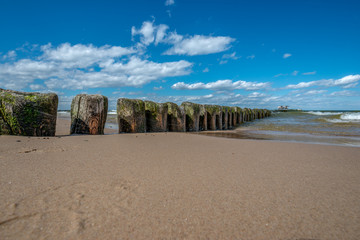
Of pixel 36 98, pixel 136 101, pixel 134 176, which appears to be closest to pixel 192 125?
pixel 136 101

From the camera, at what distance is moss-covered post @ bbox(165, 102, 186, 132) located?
23.1 ft

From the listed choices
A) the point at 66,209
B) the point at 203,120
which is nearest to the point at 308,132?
the point at 203,120

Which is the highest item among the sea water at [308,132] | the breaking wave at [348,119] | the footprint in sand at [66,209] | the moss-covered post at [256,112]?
the moss-covered post at [256,112]

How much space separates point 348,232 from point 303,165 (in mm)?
1429

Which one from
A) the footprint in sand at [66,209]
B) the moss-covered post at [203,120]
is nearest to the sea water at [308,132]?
the moss-covered post at [203,120]

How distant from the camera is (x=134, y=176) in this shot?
1736mm

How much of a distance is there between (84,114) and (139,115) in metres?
1.60

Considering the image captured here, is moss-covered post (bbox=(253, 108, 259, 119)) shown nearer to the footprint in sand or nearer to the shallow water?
the shallow water

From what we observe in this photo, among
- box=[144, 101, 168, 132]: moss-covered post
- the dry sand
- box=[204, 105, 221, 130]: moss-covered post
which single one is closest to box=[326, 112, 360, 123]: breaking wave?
box=[204, 105, 221, 130]: moss-covered post

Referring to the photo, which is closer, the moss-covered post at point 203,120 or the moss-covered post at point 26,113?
the moss-covered post at point 26,113

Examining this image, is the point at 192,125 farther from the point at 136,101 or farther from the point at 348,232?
the point at 348,232

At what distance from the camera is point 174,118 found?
7.07 meters

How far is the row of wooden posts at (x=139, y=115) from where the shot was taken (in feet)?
15.2

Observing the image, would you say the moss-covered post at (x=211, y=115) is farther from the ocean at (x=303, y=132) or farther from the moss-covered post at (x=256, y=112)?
the moss-covered post at (x=256, y=112)
